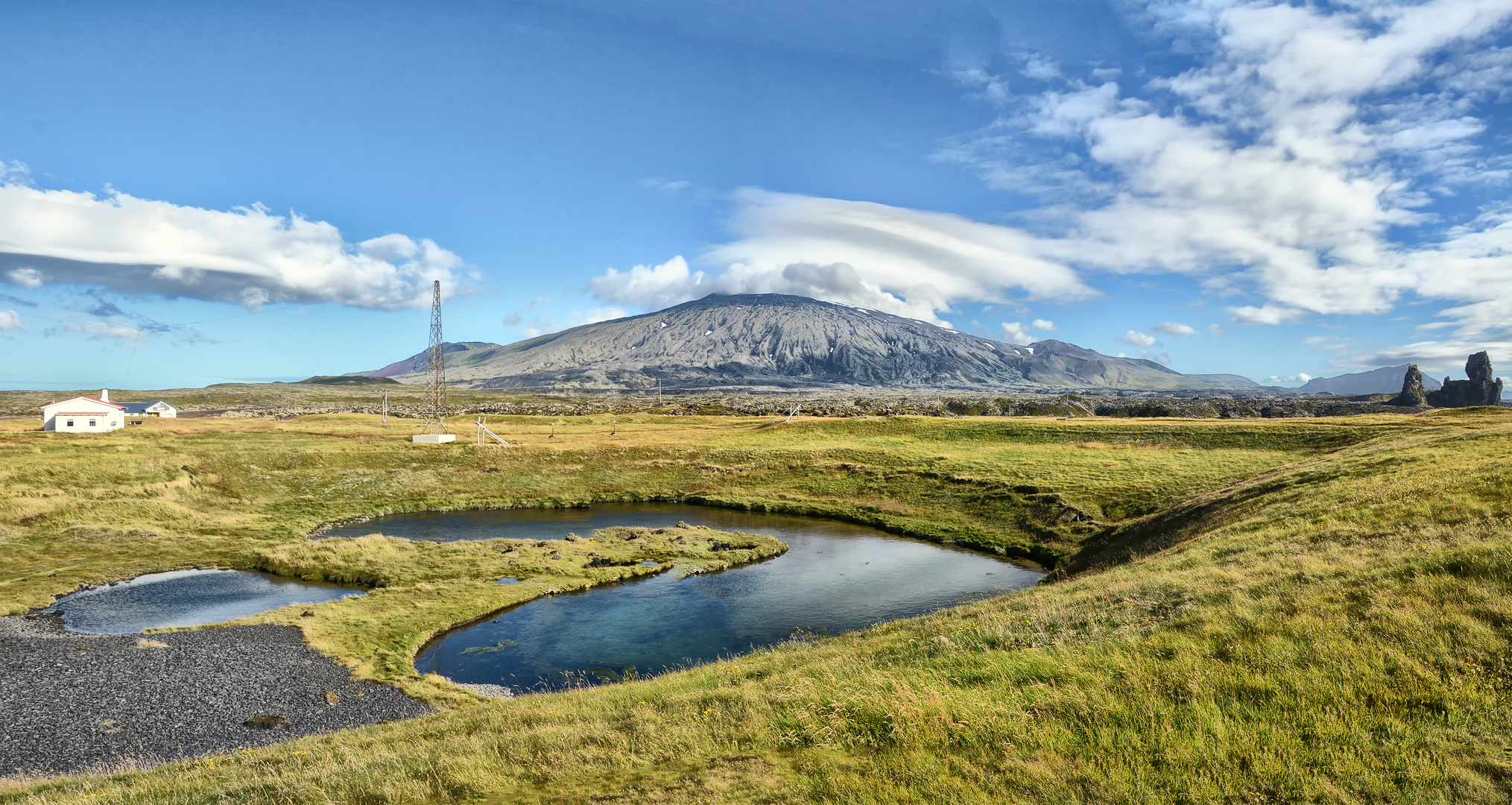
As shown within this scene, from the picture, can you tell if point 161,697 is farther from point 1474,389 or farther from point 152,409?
point 1474,389

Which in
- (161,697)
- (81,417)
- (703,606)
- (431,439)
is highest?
(81,417)

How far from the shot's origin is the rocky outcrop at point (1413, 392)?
179800mm

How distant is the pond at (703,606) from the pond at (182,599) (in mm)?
11140

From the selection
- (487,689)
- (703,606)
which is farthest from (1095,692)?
(703,606)

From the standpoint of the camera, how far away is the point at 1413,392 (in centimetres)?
18262

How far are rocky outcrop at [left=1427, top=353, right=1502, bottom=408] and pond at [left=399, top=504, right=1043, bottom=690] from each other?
22465 centimetres

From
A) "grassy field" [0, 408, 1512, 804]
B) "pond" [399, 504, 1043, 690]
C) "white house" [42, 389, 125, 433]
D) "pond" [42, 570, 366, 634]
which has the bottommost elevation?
"pond" [399, 504, 1043, 690]

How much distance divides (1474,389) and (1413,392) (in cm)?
2217

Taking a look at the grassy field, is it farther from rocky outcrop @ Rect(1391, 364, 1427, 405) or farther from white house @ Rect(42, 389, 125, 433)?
rocky outcrop @ Rect(1391, 364, 1427, 405)

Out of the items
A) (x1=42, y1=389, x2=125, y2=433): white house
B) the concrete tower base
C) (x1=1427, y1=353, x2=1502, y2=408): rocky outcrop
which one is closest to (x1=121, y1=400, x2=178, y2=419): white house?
(x1=42, y1=389, x2=125, y2=433): white house

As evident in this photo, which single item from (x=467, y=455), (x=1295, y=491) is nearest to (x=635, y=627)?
(x=1295, y=491)

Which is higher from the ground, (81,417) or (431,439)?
(81,417)

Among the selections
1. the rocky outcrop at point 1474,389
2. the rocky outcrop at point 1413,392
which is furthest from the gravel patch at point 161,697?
the rocky outcrop at point 1474,389

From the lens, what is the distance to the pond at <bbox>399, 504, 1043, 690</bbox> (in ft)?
91.4
